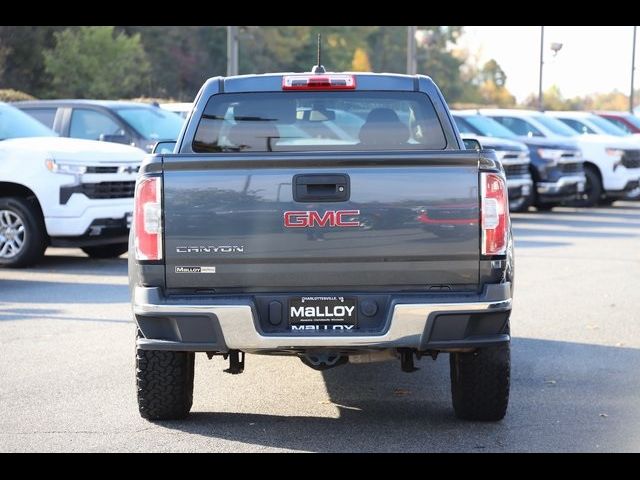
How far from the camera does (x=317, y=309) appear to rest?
5828 mm

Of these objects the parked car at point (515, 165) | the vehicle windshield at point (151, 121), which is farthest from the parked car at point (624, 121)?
the vehicle windshield at point (151, 121)

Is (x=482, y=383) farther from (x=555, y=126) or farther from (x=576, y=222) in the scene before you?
(x=555, y=126)

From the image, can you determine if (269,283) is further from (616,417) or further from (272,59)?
(272,59)

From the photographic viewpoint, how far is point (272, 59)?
285ft

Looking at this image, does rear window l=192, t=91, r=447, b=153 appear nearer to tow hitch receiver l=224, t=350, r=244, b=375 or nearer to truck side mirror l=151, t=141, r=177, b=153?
truck side mirror l=151, t=141, r=177, b=153

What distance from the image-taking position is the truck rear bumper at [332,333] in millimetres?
5762

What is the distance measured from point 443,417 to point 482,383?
393 millimetres

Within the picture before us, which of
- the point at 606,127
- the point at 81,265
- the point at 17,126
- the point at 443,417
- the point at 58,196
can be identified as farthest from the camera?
the point at 606,127

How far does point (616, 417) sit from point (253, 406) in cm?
197

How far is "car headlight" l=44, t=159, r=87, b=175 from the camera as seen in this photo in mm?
12859

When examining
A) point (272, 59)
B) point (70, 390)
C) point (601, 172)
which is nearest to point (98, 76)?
point (272, 59)

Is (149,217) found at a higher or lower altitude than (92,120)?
lower

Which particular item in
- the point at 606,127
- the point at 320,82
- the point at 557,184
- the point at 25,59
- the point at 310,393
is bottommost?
the point at 310,393

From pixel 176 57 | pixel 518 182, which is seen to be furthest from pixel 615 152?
pixel 176 57
